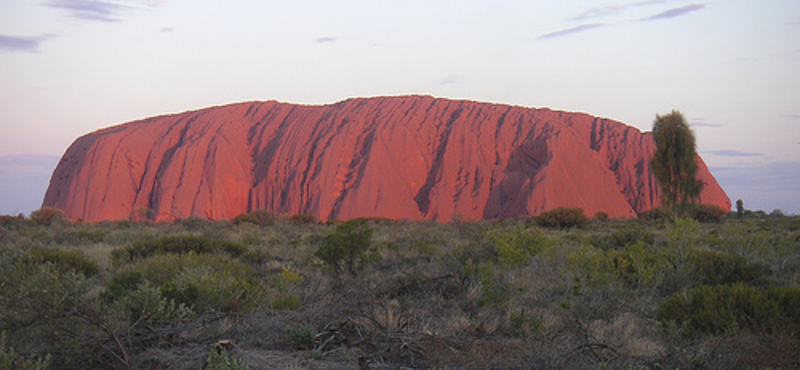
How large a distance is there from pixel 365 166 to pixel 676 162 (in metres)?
26.5

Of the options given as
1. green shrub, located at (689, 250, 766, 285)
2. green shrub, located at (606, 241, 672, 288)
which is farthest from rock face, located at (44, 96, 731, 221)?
green shrub, located at (606, 241, 672, 288)

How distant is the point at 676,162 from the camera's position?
2842 centimetres

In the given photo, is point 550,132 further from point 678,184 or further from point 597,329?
point 597,329

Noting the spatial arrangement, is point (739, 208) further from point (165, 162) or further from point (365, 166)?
point (165, 162)

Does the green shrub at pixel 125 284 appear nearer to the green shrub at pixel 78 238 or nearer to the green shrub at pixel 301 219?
the green shrub at pixel 78 238

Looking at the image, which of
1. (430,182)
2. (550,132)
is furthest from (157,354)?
(550,132)

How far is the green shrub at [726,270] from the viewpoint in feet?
28.0

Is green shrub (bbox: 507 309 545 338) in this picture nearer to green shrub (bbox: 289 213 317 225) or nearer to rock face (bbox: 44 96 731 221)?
green shrub (bbox: 289 213 317 225)

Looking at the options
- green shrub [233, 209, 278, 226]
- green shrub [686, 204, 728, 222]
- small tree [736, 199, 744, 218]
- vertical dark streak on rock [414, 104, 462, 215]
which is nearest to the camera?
green shrub [233, 209, 278, 226]

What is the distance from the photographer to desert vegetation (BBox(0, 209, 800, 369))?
159 inches

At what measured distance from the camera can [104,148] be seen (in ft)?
168

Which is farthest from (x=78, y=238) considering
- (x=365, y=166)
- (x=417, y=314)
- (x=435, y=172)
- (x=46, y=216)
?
(x=435, y=172)

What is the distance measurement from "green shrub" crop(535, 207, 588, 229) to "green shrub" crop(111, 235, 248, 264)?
53.5ft

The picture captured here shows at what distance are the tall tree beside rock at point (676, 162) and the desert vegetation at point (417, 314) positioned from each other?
19292mm
